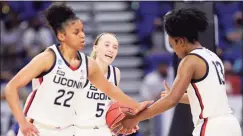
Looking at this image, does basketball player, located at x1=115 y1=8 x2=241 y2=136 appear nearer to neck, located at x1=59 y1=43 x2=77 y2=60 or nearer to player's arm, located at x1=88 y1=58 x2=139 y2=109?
player's arm, located at x1=88 y1=58 x2=139 y2=109

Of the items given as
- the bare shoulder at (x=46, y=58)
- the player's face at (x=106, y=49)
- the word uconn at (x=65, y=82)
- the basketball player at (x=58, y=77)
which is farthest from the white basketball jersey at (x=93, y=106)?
the bare shoulder at (x=46, y=58)

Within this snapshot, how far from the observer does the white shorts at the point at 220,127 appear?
5012 millimetres

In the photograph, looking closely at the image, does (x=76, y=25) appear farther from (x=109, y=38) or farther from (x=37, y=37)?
(x=37, y=37)

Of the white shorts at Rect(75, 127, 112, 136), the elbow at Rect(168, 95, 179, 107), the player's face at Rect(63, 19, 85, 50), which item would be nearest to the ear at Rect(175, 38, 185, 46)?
the elbow at Rect(168, 95, 179, 107)

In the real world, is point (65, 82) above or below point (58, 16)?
below

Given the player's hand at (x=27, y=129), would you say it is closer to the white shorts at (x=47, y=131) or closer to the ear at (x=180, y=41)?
the white shorts at (x=47, y=131)

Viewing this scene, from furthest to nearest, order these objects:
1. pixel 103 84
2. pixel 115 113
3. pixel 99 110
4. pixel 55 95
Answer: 1. pixel 99 110
2. pixel 115 113
3. pixel 103 84
4. pixel 55 95

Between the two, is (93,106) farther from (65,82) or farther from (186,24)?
(186,24)

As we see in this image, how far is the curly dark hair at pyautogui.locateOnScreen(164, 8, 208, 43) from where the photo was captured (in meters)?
5.23

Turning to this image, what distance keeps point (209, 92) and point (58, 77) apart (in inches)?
49.5

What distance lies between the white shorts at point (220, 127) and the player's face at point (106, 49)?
1972 mm

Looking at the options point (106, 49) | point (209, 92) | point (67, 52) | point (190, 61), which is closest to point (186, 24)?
point (190, 61)

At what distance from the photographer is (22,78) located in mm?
5195

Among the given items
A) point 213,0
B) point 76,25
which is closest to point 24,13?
point 213,0
